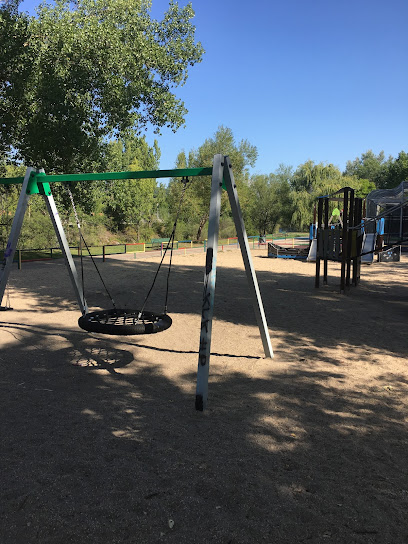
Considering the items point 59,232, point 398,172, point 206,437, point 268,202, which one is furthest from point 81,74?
point 398,172

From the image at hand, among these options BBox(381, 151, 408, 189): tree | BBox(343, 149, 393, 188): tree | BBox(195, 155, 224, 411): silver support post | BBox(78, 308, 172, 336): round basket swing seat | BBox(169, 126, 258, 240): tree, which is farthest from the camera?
BBox(343, 149, 393, 188): tree

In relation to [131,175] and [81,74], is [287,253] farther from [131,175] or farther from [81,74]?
→ [131,175]

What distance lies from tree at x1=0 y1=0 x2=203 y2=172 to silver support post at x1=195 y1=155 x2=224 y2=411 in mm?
10178

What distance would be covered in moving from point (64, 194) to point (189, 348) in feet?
37.7

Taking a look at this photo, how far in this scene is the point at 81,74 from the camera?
12305 mm

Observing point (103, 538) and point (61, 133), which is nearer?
point (103, 538)

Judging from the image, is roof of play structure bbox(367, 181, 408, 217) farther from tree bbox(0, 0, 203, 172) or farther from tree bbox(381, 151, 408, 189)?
tree bbox(381, 151, 408, 189)

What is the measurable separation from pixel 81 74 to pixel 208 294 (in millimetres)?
11253

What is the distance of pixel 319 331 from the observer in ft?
20.4

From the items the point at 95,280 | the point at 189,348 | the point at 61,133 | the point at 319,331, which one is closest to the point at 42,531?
the point at 189,348

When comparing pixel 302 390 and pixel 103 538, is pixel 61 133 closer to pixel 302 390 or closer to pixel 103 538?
pixel 302 390

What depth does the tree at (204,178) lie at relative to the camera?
33281 millimetres

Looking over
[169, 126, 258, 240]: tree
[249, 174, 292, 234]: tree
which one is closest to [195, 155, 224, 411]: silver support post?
[169, 126, 258, 240]: tree

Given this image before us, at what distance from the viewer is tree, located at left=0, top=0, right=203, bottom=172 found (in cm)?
1189
